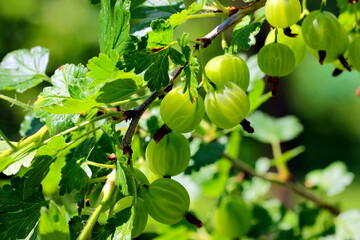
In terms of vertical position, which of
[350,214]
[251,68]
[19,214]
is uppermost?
[19,214]

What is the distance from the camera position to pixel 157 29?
0.63 m

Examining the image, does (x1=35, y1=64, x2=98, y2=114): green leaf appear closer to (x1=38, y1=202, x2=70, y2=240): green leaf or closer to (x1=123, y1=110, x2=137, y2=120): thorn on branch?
(x1=123, y1=110, x2=137, y2=120): thorn on branch

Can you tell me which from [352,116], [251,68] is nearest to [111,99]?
[251,68]

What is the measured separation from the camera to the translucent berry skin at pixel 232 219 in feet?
3.72

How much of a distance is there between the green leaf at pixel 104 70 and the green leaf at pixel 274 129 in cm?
92

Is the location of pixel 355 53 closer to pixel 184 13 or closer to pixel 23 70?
pixel 184 13

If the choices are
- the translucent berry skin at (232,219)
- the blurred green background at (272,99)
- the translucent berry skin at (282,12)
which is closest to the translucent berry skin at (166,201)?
the translucent berry skin at (282,12)

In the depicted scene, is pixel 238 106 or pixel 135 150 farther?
pixel 135 150

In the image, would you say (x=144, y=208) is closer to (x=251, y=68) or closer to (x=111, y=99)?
(x=111, y=99)

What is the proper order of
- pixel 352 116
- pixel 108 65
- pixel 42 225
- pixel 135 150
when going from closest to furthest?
pixel 42 225 < pixel 108 65 < pixel 135 150 < pixel 352 116

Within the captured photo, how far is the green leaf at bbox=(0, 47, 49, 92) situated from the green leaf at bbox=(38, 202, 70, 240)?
40 centimetres

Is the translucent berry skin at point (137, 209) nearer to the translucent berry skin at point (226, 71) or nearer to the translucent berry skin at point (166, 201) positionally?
the translucent berry skin at point (166, 201)

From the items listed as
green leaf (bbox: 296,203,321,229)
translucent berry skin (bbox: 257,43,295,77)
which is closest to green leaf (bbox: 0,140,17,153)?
translucent berry skin (bbox: 257,43,295,77)

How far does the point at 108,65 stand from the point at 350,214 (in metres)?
0.80
